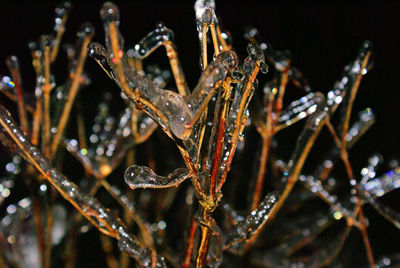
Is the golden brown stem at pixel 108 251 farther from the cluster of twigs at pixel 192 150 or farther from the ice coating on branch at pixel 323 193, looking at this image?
the ice coating on branch at pixel 323 193

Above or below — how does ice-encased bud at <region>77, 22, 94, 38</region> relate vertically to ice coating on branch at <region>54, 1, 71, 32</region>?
below

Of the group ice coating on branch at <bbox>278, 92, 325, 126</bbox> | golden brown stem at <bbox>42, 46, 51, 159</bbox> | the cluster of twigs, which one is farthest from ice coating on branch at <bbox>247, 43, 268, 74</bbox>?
golden brown stem at <bbox>42, 46, 51, 159</bbox>

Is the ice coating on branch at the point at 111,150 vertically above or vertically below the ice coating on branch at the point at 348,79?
above

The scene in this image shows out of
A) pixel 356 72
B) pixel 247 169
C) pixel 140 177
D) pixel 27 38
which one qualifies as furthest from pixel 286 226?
pixel 27 38

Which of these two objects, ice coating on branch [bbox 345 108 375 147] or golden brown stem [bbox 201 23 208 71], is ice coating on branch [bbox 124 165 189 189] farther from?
ice coating on branch [bbox 345 108 375 147]

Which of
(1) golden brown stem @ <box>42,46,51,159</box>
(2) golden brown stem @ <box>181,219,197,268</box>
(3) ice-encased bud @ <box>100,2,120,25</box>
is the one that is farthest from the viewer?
(1) golden brown stem @ <box>42,46,51,159</box>

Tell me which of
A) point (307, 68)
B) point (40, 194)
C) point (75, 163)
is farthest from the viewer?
point (307, 68)

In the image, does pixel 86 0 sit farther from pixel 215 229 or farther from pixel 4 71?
pixel 215 229

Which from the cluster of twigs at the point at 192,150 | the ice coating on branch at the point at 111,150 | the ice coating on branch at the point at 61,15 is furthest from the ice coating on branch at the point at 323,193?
the ice coating on branch at the point at 61,15
